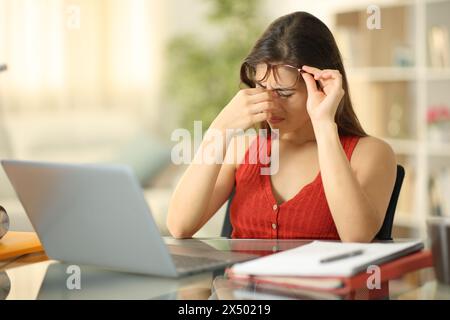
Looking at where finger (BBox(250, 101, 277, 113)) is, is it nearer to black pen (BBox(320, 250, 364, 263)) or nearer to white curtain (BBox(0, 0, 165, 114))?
black pen (BBox(320, 250, 364, 263))

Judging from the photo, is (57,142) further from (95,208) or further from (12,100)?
(95,208)

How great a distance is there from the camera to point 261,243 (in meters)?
1.32

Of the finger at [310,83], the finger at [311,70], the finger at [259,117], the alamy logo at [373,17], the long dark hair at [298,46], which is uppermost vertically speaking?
the alamy logo at [373,17]

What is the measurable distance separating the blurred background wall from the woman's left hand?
199 centimetres

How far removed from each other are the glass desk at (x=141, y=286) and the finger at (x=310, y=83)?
423 millimetres

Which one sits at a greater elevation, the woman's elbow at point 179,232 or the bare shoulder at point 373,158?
the bare shoulder at point 373,158

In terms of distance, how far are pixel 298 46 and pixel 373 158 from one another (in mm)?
299

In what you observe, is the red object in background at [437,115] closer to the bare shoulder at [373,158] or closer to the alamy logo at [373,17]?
Answer: the alamy logo at [373,17]

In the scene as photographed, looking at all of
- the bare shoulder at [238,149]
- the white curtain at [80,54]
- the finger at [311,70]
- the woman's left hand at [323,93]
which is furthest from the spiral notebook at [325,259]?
the white curtain at [80,54]

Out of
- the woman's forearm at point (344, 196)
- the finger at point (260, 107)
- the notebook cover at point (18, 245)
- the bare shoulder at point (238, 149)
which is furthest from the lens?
the bare shoulder at point (238, 149)

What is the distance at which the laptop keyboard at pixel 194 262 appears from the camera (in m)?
1.10

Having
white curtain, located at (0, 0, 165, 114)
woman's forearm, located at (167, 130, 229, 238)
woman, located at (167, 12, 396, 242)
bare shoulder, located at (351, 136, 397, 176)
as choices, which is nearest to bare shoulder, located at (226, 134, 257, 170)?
woman, located at (167, 12, 396, 242)

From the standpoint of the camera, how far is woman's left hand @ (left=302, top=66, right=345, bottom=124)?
147 centimetres
